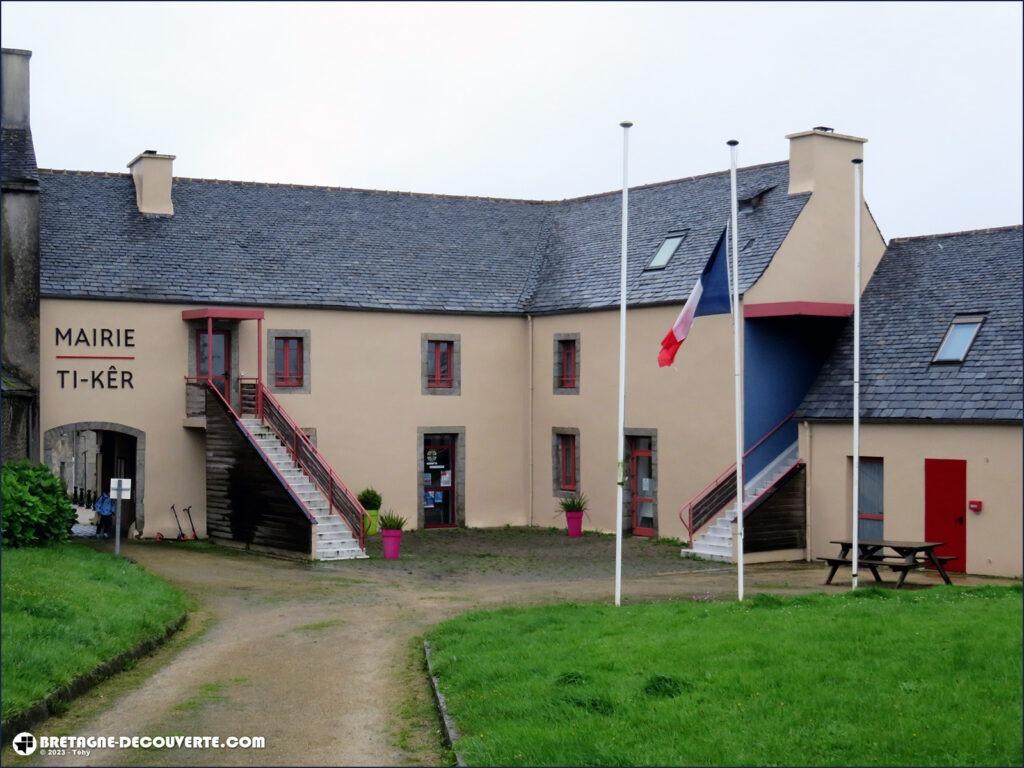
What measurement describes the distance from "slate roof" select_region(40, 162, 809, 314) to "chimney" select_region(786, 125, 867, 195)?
1.49 ft

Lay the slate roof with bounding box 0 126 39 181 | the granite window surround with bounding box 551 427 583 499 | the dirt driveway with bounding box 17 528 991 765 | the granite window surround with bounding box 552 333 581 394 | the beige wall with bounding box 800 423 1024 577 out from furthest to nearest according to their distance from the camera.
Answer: the granite window surround with bounding box 551 427 583 499 → the granite window surround with bounding box 552 333 581 394 → the slate roof with bounding box 0 126 39 181 → the beige wall with bounding box 800 423 1024 577 → the dirt driveway with bounding box 17 528 991 765

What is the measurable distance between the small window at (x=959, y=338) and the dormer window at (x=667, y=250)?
6.49 meters

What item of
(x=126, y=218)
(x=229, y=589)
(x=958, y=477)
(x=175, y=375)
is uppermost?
(x=126, y=218)

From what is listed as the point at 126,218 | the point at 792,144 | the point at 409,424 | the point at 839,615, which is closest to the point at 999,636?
the point at 839,615

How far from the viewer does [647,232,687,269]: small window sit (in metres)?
28.0

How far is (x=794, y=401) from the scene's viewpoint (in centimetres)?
2625

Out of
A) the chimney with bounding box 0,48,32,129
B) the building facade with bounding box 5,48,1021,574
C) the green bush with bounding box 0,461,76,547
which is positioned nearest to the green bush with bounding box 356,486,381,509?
the building facade with bounding box 5,48,1021,574

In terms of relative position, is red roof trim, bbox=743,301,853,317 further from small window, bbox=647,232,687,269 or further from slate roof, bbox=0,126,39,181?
slate roof, bbox=0,126,39,181

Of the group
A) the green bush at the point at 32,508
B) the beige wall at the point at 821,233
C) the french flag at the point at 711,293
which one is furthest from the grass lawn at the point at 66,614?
the beige wall at the point at 821,233

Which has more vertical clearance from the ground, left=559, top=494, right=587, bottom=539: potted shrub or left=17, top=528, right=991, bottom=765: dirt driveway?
left=559, top=494, right=587, bottom=539: potted shrub

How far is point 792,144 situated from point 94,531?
672 inches

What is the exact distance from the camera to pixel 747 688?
33.5 ft

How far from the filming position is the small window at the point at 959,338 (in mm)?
22859

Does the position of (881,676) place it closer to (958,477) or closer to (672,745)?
(672,745)
